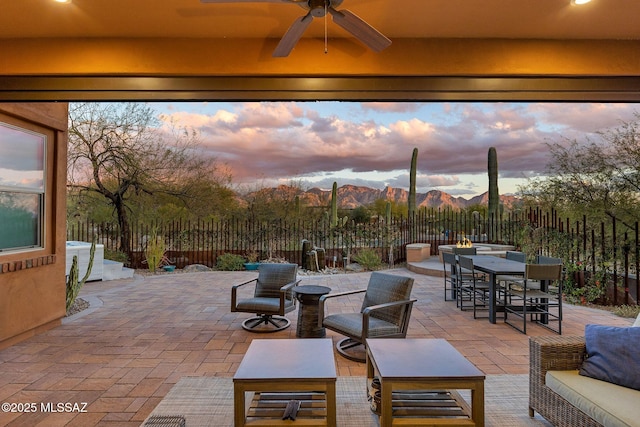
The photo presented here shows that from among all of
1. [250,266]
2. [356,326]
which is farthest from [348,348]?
[250,266]

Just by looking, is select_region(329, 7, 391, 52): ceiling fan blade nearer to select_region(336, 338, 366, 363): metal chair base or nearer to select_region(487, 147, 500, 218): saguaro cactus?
select_region(336, 338, 366, 363): metal chair base

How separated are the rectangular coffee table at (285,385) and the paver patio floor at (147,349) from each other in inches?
35.2

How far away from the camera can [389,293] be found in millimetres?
3570

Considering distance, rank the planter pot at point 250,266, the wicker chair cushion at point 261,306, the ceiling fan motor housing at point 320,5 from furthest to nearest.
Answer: the planter pot at point 250,266
the wicker chair cushion at point 261,306
the ceiling fan motor housing at point 320,5

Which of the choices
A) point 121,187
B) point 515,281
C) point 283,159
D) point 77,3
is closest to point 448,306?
point 515,281

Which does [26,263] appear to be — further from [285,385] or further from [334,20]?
[334,20]

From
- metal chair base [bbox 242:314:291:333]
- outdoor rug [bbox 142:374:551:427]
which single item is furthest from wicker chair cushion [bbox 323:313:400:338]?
metal chair base [bbox 242:314:291:333]

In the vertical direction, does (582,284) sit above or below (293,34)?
below

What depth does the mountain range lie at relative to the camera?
565 inches

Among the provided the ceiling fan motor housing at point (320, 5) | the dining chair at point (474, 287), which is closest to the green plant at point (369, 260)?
the dining chair at point (474, 287)

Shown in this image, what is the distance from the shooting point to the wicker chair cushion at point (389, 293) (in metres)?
3.47

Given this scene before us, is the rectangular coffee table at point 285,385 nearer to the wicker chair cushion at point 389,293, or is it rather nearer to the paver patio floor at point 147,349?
the paver patio floor at point 147,349

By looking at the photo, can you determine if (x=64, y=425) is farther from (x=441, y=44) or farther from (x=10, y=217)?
(x=441, y=44)

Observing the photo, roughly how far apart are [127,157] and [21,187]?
6.15 meters
